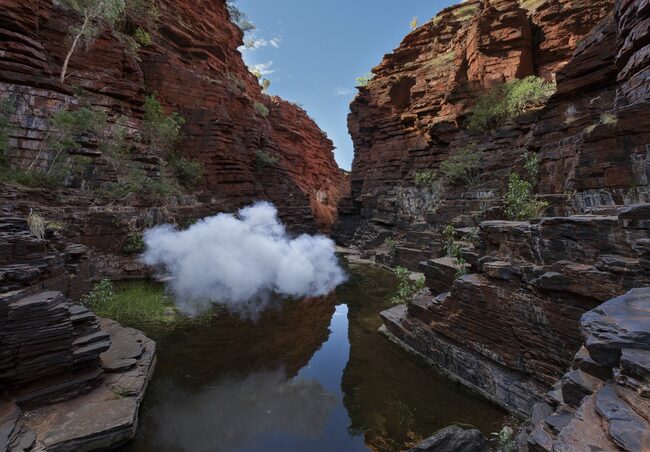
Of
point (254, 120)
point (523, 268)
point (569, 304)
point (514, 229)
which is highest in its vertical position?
point (254, 120)

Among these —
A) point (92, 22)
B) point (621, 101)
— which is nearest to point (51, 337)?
point (621, 101)

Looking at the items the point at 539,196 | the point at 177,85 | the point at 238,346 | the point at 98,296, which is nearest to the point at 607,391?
the point at 539,196

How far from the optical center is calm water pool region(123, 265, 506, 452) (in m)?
5.05

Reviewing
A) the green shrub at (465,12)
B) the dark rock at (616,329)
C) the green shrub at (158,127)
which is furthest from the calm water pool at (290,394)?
the green shrub at (465,12)

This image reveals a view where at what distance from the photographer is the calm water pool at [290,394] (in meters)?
5.05

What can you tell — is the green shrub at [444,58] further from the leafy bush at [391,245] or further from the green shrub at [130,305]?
the green shrub at [130,305]

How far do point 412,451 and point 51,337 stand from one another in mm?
5767

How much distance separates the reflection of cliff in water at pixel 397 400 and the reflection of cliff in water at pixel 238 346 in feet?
4.60

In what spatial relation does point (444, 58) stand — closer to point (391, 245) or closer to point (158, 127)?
point (391, 245)

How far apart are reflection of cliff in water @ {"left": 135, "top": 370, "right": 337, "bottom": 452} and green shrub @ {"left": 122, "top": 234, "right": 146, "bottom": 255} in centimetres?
798

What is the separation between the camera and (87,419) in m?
4.62

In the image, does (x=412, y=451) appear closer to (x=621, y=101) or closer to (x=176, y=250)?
(x=621, y=101)

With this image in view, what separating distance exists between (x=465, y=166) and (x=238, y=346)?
15.3 metres

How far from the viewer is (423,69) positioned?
24.7 meters
